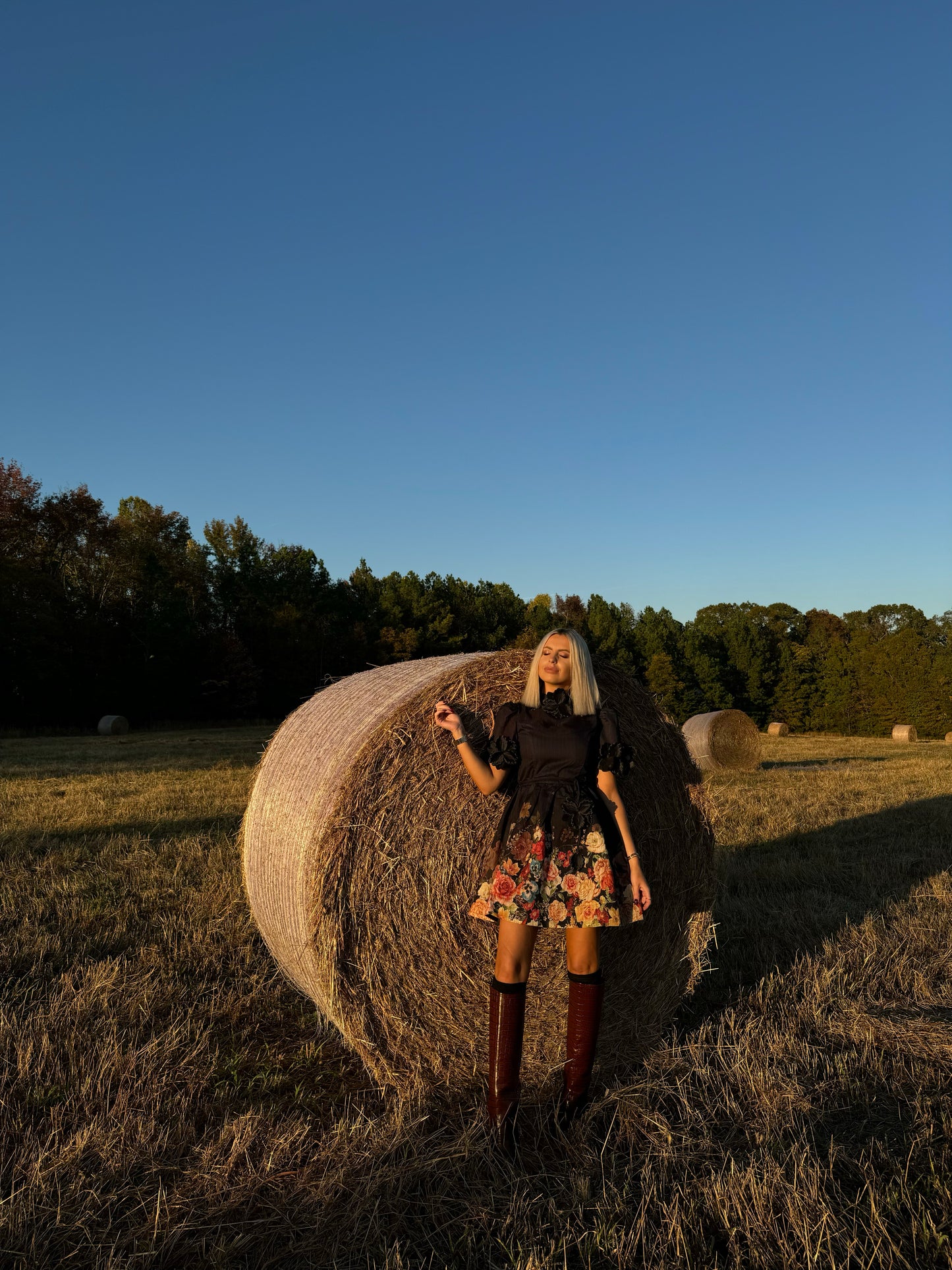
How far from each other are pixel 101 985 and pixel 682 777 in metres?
3.28

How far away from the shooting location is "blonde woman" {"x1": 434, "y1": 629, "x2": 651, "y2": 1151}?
3365 millimetres

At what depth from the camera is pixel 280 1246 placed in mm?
2494

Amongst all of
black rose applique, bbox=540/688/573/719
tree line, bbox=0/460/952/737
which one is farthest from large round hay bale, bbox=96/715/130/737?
black rose applique, bbox=540/688/573/719

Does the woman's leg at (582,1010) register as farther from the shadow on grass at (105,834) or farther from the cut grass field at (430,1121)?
the shadow on grass at (105,834)

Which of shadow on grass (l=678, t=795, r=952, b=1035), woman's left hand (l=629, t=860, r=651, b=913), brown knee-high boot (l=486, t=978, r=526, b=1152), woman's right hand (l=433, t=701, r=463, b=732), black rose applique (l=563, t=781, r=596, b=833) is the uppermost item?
woman's right hand (l=433, t=701, r=463, b=732)

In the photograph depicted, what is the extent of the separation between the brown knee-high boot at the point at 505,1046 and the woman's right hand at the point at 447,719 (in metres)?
1.07

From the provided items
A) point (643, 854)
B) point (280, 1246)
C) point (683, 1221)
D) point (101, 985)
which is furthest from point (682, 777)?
point (101, 985)

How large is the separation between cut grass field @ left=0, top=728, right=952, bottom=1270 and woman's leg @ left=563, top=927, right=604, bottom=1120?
0.14 metres

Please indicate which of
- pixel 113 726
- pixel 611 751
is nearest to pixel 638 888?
pixel 611 751

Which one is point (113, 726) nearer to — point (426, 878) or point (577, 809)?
point (426, 878)

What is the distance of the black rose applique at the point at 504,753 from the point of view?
363 centimetres

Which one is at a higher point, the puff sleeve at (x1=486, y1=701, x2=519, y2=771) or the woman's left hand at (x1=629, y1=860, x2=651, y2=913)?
the puff sleeve at (x1=486, y1=701, x2=519, y2=771)

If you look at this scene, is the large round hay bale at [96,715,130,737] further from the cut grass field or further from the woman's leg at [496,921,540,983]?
the woman's leg at [496,921,540,983]

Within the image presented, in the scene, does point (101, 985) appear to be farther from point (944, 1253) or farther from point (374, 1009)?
point (944, 1253)
